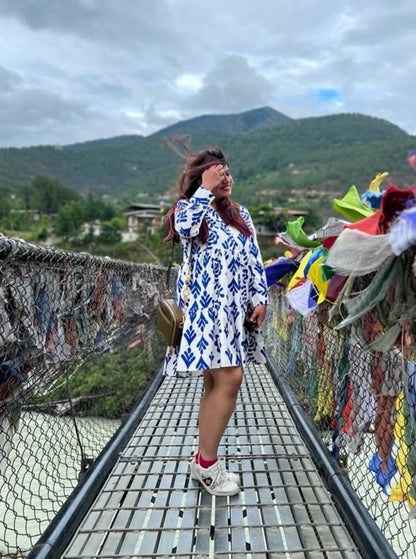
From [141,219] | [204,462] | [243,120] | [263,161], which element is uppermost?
[243,120]

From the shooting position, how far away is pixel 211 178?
150 cm

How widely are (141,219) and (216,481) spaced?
52.7 meters

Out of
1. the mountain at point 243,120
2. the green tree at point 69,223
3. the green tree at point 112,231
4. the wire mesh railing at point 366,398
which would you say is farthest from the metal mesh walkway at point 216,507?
the mountain at point 243,120

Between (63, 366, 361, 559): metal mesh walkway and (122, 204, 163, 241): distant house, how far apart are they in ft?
134

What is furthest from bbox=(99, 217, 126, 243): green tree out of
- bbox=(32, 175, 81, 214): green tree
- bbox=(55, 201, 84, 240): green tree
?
bbox=(32, 175, 81, 214): green tree

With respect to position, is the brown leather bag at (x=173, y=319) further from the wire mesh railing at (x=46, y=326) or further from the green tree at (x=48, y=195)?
the green tree at (x=48, y=195)

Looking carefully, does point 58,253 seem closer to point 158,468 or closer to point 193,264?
point 193,264

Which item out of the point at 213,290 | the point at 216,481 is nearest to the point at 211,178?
the point at 213,290

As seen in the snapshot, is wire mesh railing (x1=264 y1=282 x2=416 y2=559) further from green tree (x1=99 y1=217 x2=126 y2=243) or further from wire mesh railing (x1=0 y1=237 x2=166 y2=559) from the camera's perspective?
green tree (x1=99 y1=217 x2=126 y2=243)

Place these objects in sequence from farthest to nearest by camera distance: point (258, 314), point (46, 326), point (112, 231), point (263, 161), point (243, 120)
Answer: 1. point (243, 120)
2. point (263, 161)
3. point (112, 231)
4. point (258, 314)
5. point (46, 326)

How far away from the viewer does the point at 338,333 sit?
67.1 inches

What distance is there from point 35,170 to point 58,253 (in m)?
92.8

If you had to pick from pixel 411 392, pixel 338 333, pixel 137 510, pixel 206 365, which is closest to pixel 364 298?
pixel 411 392

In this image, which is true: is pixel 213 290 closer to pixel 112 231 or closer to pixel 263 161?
pixel 112 231
